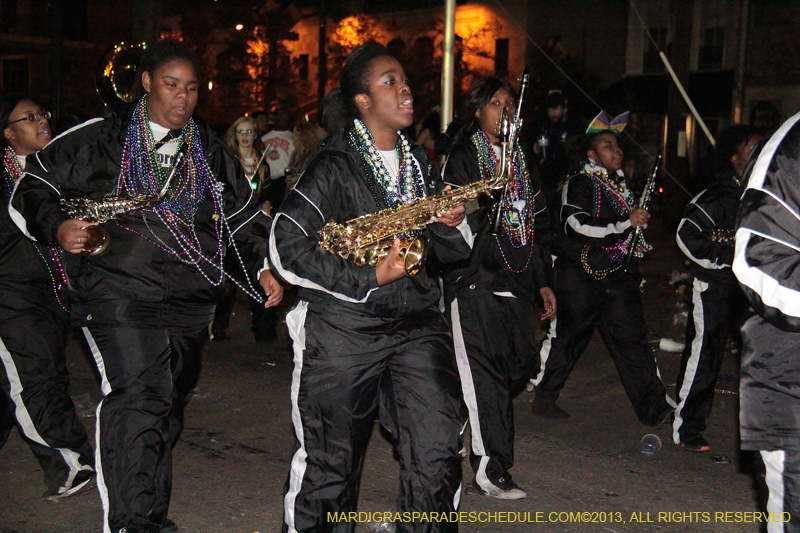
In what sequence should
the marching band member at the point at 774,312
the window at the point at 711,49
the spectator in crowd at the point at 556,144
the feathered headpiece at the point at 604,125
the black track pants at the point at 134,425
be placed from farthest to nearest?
the window at the point at 711,49, the spectator in crowd at the point at 556,144, the feathered headpiece at the point at 604,125, the black track pants at the point at 134,425, the marching band member at the point at 774,312

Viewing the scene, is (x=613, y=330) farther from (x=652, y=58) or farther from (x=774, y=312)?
(x=652, y=58)

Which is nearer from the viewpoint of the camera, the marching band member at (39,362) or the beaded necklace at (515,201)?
the marching band member at (39,362)

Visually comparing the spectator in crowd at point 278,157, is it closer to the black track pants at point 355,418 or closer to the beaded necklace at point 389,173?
the beaded necklace at point 389,173

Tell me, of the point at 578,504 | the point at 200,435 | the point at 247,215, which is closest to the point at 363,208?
the point at 247,215

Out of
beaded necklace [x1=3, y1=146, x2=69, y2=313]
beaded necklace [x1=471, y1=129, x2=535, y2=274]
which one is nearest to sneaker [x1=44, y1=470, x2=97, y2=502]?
beaded necklace [x1=3, y1=146, x2=69, y2=313]

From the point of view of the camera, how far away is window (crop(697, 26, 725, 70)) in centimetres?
2875

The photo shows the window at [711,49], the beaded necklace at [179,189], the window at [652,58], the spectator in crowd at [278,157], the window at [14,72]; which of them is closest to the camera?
the beaded necklace at [179,189]

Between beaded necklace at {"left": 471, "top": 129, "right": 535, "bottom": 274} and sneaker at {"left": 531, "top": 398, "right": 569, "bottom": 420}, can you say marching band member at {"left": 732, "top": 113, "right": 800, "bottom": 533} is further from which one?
sneaker at {"left": 531, "top": 398, "right": 569, "bottom": 420}

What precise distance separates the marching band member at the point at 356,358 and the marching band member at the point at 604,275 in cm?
266

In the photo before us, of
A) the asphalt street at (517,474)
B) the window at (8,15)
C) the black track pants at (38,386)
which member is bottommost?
the asphalt street at (517,474)

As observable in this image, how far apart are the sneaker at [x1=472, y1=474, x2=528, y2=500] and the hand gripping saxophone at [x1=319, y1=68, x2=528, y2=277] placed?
1.81 meters

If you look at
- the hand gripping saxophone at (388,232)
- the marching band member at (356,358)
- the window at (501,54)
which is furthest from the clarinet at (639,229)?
the window at (501,54)

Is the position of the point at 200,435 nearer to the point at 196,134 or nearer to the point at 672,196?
the point at 196,134

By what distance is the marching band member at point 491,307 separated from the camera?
197 inches
